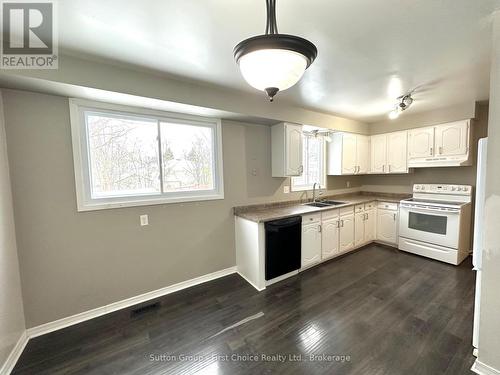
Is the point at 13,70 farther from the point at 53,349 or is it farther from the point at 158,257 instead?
the point at 53,349

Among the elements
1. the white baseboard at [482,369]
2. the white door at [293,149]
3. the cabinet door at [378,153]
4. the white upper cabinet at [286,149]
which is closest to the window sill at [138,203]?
the white upper cabinet at [286,149]

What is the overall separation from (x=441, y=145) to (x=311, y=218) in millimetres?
2599

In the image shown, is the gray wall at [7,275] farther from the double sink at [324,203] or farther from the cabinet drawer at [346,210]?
the cabinet drawer at [346,210]

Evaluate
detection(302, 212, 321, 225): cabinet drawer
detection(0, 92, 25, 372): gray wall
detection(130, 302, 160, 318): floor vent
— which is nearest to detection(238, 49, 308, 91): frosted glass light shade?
detection(0, 92, 25, 372): gray wall

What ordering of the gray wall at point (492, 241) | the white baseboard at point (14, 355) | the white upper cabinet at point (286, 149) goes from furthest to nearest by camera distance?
the white upper cabinet at point (286, 149), the white baseboard at point (14, 355), the gray wall at point (492, 241)

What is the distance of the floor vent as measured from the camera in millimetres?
2217

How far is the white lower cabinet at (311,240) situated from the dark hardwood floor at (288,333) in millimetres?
401

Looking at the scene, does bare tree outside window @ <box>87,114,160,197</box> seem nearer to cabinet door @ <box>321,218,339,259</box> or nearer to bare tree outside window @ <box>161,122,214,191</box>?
bare tree outside window @ <box>161,122,214,191</box>

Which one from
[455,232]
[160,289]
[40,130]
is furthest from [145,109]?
[455,232]

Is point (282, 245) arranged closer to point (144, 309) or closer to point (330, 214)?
point (330, 214)

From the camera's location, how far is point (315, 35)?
5.06ft

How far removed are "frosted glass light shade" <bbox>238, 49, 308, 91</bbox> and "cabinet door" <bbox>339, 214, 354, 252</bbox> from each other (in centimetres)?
311

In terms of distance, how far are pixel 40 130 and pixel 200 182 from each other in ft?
5.38

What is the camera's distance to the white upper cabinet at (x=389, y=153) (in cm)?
387
